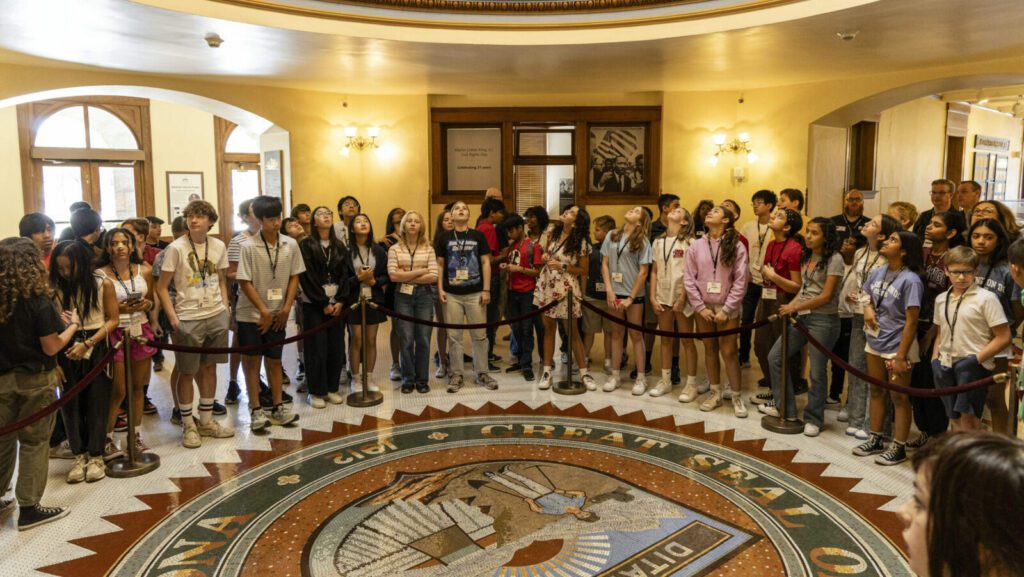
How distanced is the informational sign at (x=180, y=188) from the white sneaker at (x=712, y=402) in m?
13.0

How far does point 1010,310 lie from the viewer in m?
4.56

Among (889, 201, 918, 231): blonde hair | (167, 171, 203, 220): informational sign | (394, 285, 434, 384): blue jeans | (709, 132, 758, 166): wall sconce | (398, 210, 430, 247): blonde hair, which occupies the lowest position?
(394, 285, 434, 384): blue jeans

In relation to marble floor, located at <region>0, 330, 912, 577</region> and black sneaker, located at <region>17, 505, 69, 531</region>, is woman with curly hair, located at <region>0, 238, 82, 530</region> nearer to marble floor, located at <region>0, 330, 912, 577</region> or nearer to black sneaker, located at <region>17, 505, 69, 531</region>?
black sneaker, located at <region>17, 505, 69, 531</region>

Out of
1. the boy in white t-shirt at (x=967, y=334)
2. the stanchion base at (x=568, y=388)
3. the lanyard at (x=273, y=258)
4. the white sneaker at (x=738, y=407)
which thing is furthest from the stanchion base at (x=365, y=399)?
the boy in white t-shirt at (x=967, y=334)

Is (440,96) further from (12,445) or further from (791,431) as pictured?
(12,445)

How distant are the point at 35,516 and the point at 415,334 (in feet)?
10.6

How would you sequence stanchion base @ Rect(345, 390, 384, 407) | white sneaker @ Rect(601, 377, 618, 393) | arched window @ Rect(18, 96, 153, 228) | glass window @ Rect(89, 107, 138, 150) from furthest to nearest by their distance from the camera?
1. glass window @ Rect(89, 107, 138, 150)
2. arched window @ Rect(18, 96, 153, 228)
3. white sneaker @ Rect(601, 377, 618, 393)
4. stanchion base @ Rect(345, 390, 384, 407)

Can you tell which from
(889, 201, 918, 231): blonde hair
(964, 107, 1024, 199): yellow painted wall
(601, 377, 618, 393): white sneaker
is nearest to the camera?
(889, 201, 918, 231): blonde hair

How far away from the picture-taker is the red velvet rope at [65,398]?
3.77m

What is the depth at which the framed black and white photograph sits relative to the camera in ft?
38.7

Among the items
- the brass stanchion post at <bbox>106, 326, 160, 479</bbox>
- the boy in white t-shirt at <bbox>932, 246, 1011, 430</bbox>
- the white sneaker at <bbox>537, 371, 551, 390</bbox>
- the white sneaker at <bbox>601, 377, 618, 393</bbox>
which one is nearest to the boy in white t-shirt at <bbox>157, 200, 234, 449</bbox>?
the brass stanchion post at <bbox>106, 326, 160, 479</bbox>

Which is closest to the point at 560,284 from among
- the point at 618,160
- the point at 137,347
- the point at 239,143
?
the point at 137,347

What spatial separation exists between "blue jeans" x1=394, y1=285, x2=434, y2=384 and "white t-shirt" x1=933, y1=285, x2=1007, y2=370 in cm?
405

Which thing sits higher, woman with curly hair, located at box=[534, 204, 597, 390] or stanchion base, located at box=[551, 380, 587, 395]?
woman with curly hair, located at box=[534, 204, 597, 390]
